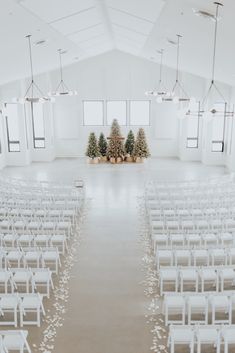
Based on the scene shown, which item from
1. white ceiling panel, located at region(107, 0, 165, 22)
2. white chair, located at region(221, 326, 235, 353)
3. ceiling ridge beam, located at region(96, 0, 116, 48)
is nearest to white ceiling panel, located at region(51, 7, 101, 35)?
ceiling ridge beam, located at region(96, 0, 116, 48)

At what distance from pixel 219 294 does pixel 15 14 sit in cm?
671

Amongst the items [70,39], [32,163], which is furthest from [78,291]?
[32,163]

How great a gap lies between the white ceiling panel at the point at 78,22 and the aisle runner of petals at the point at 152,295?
632cm

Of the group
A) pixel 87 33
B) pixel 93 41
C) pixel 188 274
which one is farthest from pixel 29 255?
pixel 93 41

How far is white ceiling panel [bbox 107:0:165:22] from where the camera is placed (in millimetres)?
8320

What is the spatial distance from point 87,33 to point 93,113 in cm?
983

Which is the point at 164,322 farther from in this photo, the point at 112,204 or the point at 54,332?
the point at 112,204

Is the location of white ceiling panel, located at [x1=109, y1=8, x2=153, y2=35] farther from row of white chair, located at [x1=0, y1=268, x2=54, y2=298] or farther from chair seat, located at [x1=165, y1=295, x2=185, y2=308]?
chair seat, located at [x1=165, y1=295, x2=185, y2=308]

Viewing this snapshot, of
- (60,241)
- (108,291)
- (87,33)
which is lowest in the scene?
(108,291)

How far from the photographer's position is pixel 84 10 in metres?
9.91

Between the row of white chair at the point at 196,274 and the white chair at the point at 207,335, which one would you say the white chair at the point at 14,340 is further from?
the row of white chair at the point at 196,274

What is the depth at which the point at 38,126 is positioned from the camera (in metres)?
22.9

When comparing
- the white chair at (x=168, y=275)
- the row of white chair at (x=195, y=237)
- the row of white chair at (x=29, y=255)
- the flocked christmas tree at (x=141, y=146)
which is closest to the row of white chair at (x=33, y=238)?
the row of white chair at (x=29, y=255)

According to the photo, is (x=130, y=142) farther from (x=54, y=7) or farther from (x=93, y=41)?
(x=54, y=7)
